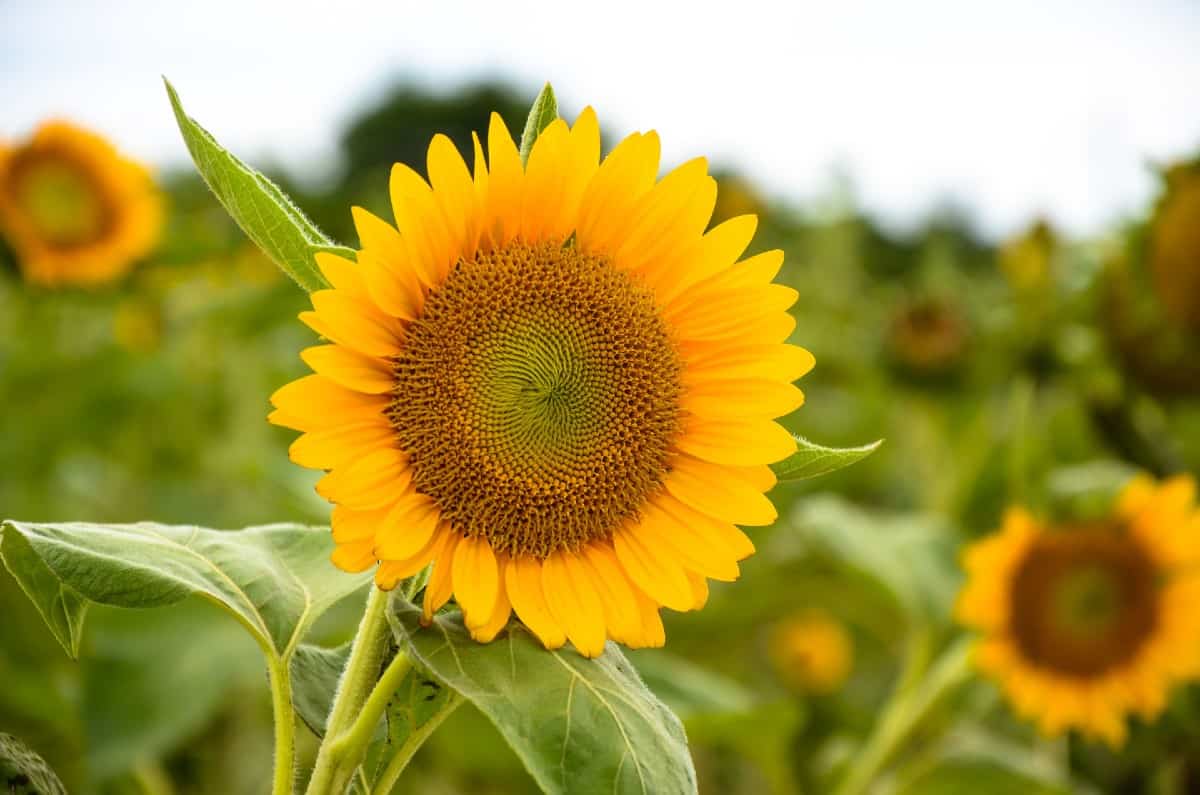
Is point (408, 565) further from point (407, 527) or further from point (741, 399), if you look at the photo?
point (741, 399)

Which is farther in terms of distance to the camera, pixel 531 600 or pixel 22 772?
pixel 531 600

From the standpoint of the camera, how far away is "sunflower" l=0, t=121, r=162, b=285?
234cm

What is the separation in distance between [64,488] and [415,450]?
7.76ft

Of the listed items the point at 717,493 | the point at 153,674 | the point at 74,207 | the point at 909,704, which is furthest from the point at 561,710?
the point at 74,207

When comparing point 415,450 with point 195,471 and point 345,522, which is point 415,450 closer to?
point 345,522

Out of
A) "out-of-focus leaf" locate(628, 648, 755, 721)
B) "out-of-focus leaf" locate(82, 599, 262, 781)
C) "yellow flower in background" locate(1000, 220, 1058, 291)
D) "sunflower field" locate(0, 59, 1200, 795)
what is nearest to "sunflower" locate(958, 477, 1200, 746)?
"sunflower field" locate(0, 59, 1200, 795)

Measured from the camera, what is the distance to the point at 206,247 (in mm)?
2561

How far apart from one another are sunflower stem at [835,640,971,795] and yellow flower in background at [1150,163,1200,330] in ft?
2.43

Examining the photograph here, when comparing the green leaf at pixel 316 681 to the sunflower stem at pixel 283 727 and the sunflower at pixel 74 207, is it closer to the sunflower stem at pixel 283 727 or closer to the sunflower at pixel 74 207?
the sunflower stem at pixel 283 727

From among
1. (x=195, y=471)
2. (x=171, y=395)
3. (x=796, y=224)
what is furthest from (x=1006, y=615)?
(x=796, y=224)

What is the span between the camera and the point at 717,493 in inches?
29.1

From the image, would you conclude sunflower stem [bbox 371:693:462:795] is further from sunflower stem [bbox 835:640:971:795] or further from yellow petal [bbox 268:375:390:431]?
sunflower stem [bbox 835:640:971:795]

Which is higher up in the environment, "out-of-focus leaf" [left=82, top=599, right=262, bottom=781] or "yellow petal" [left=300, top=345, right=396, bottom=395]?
"yellow petal" [left=300, top=345, right=396, bottom=395]

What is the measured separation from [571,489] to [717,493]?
95 millimetres
